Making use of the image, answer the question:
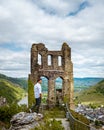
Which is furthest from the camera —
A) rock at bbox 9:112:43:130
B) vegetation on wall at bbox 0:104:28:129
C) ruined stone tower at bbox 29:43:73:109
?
ruined stone tower at bbox 29:43:73:109

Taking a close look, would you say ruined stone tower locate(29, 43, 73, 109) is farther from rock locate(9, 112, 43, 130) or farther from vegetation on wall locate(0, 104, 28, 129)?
rock locate(9, 112, 43, 130)

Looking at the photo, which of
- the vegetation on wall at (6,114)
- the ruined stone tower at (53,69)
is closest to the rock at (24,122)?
Answer: the vegetation on wall at (6,114)

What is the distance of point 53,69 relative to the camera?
47.0 meters

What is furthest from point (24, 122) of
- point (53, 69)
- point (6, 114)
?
point (53, 69)

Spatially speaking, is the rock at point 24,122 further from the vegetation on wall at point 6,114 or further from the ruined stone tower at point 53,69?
the ruined stone tower at point 53,69

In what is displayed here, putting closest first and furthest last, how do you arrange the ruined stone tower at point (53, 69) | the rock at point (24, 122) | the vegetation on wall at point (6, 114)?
the rock at point (24, 122)
the vegetation on wall at point (6, 114)
the ruined stone tower at point (53, 69)

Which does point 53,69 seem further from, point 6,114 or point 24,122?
point 24,122

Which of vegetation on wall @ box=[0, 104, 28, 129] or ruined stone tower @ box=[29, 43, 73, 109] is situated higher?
ruined stone tower @ box=[29, 43, 73, 109]

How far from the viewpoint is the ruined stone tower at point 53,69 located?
46.5 metres

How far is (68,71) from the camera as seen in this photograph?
155 ft

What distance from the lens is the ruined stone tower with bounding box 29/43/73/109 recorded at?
4650 cm

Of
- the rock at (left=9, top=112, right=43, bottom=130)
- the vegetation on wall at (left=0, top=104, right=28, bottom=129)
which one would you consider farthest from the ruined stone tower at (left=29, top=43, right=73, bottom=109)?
the rock at (left=9, top=112, right=43, bottom=130)

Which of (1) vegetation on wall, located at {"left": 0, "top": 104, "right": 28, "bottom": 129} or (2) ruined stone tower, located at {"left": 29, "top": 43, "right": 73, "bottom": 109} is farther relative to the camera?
(2) ruined stone tower, located at {"left": 29, "top": 43, "right": 73, "bottom": 109}

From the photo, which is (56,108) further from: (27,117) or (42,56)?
(27,117)
